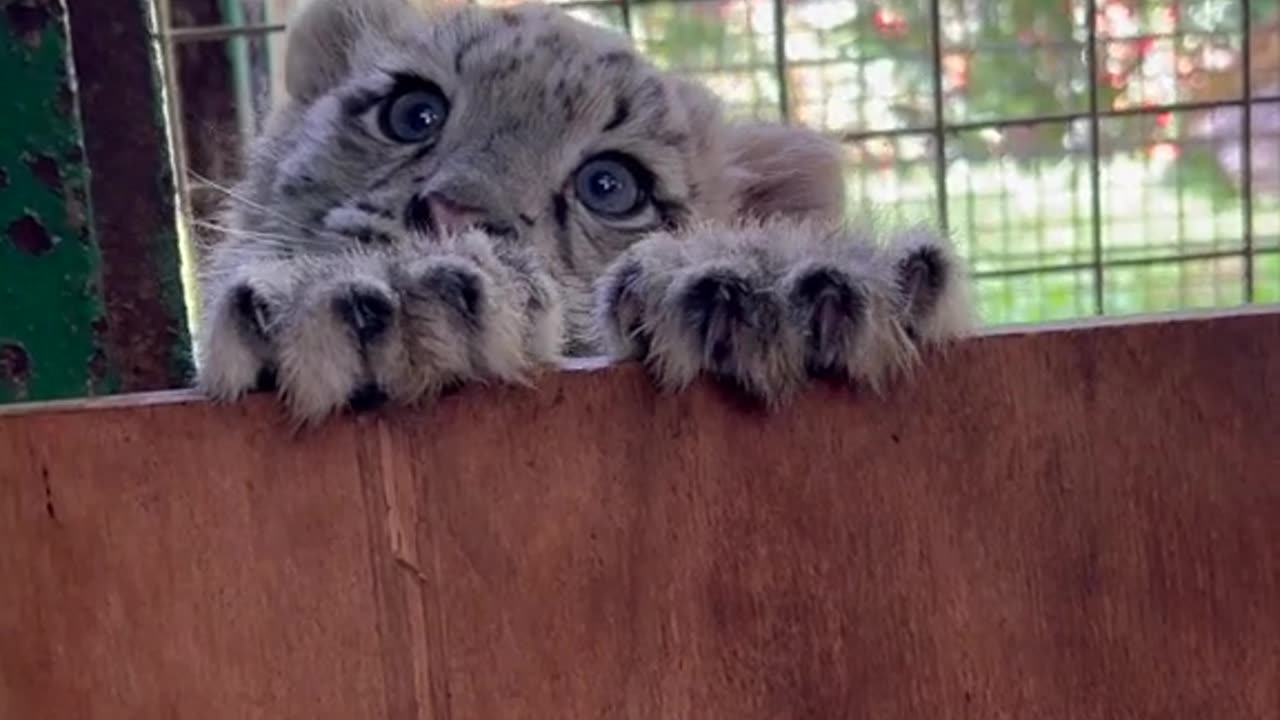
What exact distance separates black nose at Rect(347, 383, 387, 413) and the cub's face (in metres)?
0.49

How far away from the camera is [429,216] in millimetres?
1445

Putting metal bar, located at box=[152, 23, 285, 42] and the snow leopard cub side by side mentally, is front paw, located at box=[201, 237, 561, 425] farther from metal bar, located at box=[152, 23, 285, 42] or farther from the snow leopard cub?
metal bar, located at box=[152, 23, 285, 42]

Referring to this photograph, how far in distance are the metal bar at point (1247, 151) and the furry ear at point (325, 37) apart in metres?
0.90

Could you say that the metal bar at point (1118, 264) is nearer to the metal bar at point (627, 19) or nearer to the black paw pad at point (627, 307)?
the metal bar at point (627, 19)

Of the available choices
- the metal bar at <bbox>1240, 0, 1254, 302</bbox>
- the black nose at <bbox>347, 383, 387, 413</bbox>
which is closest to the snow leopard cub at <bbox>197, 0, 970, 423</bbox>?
the black nose at <bbox>347, 383, 387, 413</bbox>

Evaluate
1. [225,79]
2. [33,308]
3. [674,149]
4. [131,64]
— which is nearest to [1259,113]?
[674,149]

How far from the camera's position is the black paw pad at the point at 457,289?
1.04m

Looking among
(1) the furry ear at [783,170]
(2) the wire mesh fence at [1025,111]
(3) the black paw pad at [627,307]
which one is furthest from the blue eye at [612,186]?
(3) the black paw pad at [627,307]

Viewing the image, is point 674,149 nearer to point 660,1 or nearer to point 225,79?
point 660,1

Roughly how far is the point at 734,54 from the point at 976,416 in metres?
1.16

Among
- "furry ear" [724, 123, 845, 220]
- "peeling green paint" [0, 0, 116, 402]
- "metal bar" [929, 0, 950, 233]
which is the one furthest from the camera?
"metal bar" [929, 0, 950, 233]

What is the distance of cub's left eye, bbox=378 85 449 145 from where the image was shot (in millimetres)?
1671

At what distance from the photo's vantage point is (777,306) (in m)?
1.04

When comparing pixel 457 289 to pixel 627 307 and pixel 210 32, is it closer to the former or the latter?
pixel 627 307
